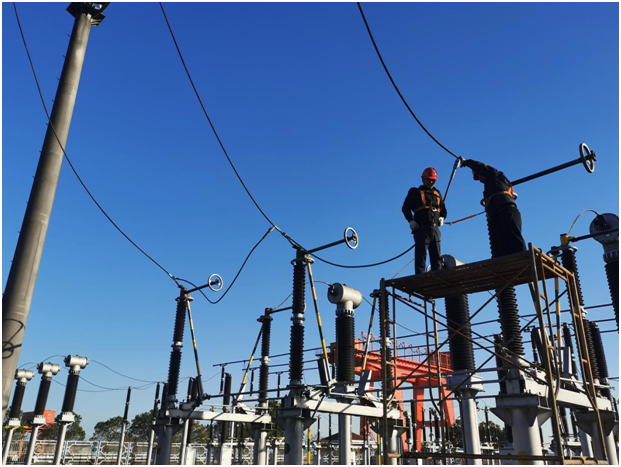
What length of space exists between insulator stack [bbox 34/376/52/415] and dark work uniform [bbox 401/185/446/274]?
18459 millimetres

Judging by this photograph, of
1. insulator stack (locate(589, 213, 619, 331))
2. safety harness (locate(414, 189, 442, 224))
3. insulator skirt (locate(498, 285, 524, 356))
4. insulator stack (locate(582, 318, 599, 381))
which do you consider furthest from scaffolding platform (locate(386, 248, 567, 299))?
insulator stack (locate(582, 318, 599, 381))

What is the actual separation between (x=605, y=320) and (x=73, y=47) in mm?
15646

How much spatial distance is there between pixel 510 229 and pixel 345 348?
19.9 feet

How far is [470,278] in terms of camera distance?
970cm

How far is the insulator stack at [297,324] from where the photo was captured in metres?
13.8

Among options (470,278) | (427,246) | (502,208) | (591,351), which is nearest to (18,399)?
(427,246)

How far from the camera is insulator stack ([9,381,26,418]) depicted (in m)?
22.0

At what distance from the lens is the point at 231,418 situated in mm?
16812

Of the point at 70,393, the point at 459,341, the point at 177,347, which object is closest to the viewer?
the point at 459,341

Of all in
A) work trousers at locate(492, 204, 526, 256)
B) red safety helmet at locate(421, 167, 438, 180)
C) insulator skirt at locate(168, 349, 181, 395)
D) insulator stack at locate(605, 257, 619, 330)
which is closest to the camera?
work trousers at locate(492, 204, 526, 256)

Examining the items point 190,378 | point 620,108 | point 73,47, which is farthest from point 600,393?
point 73,47

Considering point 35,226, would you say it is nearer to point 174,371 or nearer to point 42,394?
point 174,371

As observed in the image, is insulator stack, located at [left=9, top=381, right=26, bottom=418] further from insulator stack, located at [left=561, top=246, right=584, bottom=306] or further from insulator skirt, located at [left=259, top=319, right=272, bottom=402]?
insulator stack, located at [left=561, top=246, right=584, bottom=306]

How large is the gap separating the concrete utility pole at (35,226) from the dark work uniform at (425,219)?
6.72 m
